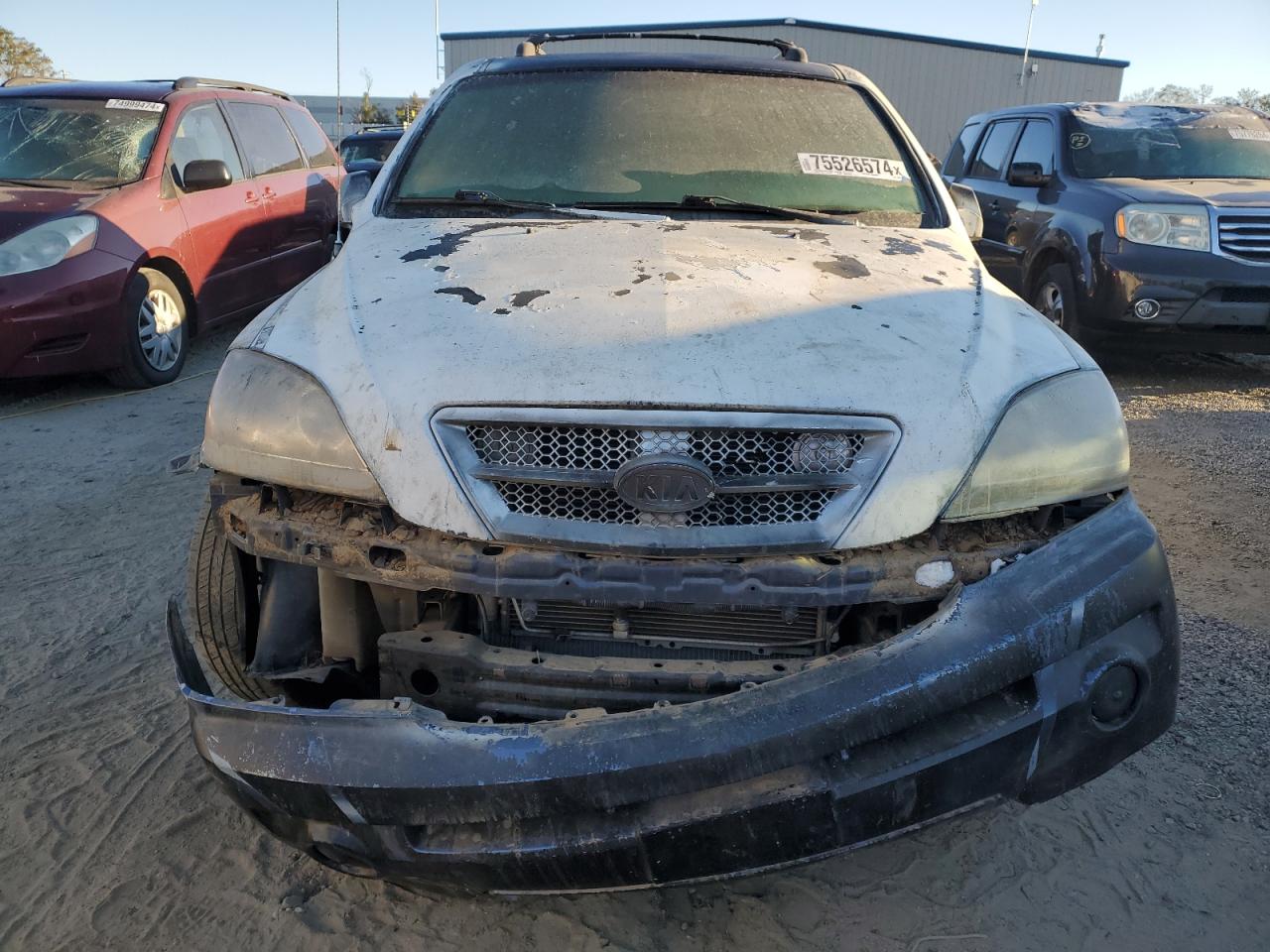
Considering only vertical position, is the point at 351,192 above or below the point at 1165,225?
above

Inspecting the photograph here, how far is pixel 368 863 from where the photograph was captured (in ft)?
5.58

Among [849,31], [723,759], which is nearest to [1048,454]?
[723,759]

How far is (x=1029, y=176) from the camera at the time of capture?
6.72 metres

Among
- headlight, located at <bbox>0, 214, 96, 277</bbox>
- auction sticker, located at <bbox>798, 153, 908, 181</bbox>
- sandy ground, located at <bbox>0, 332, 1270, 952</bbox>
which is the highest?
auction sticker, located at <bbox>798, 153, 908, 181</bbox>

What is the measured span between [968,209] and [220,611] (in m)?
2.70

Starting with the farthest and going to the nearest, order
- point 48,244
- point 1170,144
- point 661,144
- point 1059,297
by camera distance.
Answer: point 1170,144 → point 1059,297 → point 48,244 → point 661,144

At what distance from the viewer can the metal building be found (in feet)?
86.7

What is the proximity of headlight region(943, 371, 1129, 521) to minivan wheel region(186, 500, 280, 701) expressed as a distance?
57.5 inches

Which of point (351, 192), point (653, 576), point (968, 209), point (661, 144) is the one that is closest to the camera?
point (653, 576)

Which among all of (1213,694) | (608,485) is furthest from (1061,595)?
(1213,694)

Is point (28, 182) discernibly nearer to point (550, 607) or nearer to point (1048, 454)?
point (550, 607)

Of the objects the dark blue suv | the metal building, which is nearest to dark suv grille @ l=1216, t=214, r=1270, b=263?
the dark blue suv

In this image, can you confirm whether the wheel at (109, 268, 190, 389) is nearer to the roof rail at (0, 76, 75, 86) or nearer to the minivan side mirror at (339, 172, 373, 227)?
the roof rail at (0, 76, 75, 86)

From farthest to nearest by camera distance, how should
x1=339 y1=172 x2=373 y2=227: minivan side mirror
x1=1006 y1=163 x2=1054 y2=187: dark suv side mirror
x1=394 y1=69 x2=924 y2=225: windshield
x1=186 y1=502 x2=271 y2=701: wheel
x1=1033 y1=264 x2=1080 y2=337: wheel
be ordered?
1. x1=1006 y1=163 x2=1054 y2=187: dark suv side mirror
2. x1=1033 y1=264 x2=1080 y2=337: wheel
3. x1=339 y1=172 x2=373 y2=227: minivan side mirror
4. x1=394 y1=69 x2=924 y2=225: windshield
5. x1=186 y1=502 x2=271 y2=701: wheel
